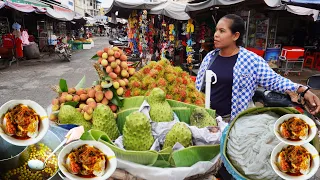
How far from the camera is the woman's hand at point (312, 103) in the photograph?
1.35 meters

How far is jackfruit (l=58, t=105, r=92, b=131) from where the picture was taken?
1.52 meters

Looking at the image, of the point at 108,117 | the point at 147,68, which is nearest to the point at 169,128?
the point at 108,117

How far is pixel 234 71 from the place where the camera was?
81.9 inches

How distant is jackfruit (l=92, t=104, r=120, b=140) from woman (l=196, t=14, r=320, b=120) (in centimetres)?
106

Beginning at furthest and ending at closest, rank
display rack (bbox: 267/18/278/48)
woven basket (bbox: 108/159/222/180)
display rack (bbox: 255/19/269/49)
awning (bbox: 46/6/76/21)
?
awning (bbox: 46/6/76/21) → display rack (bbox: 267/18/278/48) → display rack (bbox: 255/19/269/49) → woven basket (bbox: 108/159/222/180)

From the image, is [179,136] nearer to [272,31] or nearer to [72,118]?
[72,118]

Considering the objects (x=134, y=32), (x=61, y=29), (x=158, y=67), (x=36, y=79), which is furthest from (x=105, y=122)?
(x=61, y=29)

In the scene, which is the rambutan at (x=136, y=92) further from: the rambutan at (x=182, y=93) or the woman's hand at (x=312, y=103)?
the woman's hand at (x=312, y=103)

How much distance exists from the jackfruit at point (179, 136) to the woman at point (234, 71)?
980 millimetres

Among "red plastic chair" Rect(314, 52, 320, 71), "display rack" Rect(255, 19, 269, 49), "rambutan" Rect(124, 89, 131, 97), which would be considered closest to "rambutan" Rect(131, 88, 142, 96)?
"rambutan" Rect(124, 89, 131, 97)

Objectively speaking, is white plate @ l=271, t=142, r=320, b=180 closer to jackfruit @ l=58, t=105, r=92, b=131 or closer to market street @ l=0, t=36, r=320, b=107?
jackfruit @ l=58, t=105, r=92, b=131

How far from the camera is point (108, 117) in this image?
1407 mm

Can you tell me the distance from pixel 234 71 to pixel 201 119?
2.63 ft

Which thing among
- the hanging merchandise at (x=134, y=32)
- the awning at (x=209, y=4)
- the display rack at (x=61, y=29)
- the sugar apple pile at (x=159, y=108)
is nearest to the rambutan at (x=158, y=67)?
the sugar apple pile at (x=159, y=108)
